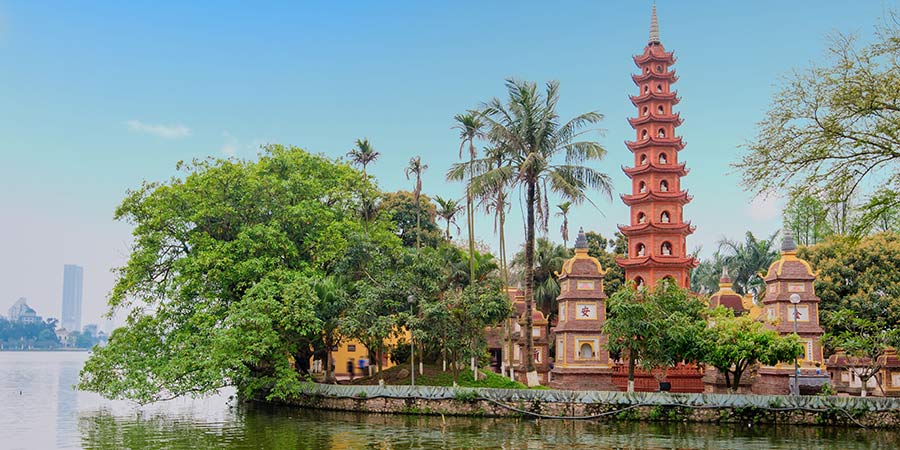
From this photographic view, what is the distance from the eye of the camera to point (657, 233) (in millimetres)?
42656

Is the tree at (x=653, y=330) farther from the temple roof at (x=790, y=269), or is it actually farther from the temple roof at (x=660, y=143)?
the temple roof at (x=660, y=143)

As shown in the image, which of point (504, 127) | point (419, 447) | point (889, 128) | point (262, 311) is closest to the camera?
point (889, 128)

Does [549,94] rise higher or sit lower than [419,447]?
higher

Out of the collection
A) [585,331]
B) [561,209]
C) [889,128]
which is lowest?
[585,331]

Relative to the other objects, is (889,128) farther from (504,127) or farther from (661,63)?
(661,63)

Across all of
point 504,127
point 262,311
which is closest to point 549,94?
point 504,127

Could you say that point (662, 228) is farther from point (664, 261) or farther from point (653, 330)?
point (653, 330)

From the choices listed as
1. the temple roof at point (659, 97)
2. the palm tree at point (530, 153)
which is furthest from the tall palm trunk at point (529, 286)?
the temple roof at point (659, 97)

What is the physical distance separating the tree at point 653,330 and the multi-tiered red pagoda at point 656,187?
1198 cm

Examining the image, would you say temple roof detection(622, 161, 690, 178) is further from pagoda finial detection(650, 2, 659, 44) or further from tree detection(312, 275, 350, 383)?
tree detection(312, 275, 350, 383)

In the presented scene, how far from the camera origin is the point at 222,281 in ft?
102

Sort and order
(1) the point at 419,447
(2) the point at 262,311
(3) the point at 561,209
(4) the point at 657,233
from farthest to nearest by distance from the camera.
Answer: (3) the point at 561,209, (4) the point at 657,233, (2) the point at 262,311, (1) the point at 419,447

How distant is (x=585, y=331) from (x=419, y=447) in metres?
14.7

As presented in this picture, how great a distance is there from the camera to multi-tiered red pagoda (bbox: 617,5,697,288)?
139 feet
